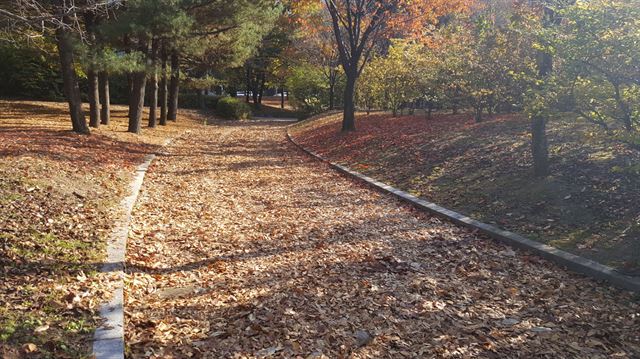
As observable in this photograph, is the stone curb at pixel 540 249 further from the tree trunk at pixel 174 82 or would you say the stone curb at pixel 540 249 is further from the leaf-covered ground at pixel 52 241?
the tree trunk at pixel 174 82

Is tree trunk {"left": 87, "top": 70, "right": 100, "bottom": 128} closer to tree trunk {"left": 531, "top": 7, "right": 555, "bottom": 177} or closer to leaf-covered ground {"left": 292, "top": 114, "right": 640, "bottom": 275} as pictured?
leaf-covered ground {"left": 292, "top": 114, "right": 640, "bottom": 275}

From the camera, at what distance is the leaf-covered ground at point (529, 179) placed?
5.79 meters

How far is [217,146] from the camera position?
17609 mm

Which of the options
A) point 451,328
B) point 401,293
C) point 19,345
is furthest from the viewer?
point 401,293

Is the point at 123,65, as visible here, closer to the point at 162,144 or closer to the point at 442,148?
the point at 162,144

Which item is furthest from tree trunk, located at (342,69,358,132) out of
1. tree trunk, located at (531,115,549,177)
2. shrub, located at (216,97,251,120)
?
shrub, located at (216,97,251,120)

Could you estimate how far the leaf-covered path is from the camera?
367cm

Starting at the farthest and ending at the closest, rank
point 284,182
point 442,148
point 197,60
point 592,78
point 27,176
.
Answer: point 197,60, point 442,148, point 284,182, point 27,176, point 592,78

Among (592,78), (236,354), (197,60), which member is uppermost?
(197,60)

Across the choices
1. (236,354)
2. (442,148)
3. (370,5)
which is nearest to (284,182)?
(442,148)

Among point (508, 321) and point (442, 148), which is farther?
point (442, 148)

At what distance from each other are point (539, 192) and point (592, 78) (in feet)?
7.88

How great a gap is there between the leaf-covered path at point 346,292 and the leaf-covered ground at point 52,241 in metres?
0.39

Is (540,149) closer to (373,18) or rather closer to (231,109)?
(373,18)
